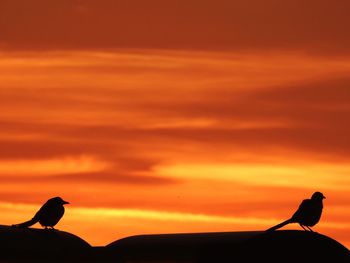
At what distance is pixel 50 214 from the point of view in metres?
62.1

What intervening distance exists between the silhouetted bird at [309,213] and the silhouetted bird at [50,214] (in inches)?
367

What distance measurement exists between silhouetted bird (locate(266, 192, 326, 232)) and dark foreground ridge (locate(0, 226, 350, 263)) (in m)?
2.65

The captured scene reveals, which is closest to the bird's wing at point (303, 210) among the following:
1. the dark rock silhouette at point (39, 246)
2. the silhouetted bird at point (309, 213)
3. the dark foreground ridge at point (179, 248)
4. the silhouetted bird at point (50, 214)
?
the silhouetted bird at point (309, 213)

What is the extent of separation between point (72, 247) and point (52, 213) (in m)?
3.61

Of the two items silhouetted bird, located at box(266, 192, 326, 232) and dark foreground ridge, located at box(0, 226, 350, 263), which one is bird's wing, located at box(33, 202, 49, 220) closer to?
dark foreground ridge, located at box(0, 226, 350, 263)

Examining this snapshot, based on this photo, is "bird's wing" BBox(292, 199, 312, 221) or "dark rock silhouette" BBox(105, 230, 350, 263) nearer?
"dark rock silhouette" BBox(105, 230, 350, 263)

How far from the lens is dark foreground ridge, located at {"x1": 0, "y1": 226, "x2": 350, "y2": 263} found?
179 ft

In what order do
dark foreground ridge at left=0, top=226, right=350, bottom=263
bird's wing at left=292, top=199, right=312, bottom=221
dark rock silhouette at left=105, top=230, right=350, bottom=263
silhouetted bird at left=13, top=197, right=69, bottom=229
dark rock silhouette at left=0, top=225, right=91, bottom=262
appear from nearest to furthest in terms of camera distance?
dark rock silhouette at left=105, top=230, right=350, bottom=263
dark foreground ridge at left=0, top=226, right=350, bottom=263
dark rock silhouette at left=0, top=225, right=91, bottom=262
bird's wing at left=292, top=199, right=312, bottom=221
silhouetted bird at left=13, top=197, right=69, bottom=229

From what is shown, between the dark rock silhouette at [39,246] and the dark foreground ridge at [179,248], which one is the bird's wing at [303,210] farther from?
the dark rock silhouette at [39,246]

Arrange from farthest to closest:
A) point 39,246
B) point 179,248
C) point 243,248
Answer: point 39,246 → point 179,248 → point 243,248

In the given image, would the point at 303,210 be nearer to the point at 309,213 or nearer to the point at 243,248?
the point at 309,213

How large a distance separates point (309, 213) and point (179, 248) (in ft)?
17.4

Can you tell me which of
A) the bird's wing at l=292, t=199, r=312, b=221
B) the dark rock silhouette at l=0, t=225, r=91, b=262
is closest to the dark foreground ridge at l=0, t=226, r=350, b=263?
the dark rock silhouette at l=0, t=225, r=91, b=262

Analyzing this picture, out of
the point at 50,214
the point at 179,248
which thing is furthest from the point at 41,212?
the point at 179,248
